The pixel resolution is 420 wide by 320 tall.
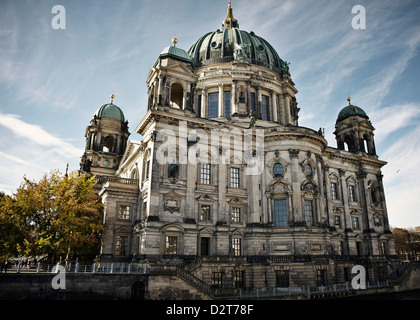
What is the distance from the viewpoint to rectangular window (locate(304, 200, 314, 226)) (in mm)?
35125

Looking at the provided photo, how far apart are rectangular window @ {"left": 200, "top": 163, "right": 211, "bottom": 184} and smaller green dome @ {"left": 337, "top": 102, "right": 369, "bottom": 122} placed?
1150 inches

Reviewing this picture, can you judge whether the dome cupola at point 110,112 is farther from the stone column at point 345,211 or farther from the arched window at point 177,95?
the stone column at point 345,211

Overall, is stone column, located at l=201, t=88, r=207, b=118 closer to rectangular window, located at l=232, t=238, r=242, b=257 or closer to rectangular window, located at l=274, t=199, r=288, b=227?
rectangular window, located at l=274, t=199, r=288, b=227

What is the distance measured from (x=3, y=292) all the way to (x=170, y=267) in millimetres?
11459

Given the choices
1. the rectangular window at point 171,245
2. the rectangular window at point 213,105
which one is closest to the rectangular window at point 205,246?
the rectangular window at point 171,245

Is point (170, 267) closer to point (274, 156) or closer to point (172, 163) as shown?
point (172, 163)

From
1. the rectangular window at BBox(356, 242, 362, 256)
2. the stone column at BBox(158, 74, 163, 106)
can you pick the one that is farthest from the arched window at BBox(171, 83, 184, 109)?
the rectangular window at BBox(356, 242, 362, 256)

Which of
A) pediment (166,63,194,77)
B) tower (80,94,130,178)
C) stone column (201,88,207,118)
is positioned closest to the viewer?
pediment (166,63,194,77)

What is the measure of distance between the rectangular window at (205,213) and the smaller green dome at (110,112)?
28.4 metres

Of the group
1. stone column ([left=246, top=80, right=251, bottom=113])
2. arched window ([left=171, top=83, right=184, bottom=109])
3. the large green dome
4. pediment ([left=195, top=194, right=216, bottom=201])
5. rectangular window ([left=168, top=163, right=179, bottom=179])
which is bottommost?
pediment ([left=195, top=194, right=216, bottom=201])

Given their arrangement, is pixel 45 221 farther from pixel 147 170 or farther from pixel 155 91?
pixel 155 91

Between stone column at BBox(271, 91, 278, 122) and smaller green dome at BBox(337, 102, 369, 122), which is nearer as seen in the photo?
stone column at BBox(271, 91, 278, 122)

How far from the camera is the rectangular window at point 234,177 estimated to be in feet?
117

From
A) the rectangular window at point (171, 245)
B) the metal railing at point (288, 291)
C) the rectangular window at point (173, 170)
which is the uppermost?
Result: the rectangular window at point (173, 170)
